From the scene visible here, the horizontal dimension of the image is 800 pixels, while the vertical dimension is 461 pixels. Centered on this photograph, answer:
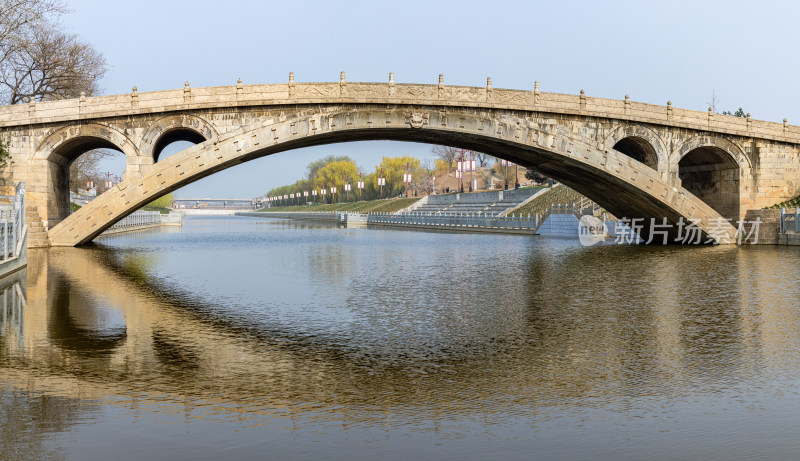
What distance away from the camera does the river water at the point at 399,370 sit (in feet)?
18.0

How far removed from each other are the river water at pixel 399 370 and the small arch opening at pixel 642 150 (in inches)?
974

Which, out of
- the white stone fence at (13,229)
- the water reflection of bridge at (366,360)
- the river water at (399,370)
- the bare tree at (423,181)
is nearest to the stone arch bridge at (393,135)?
the white stone fence at (13,229)

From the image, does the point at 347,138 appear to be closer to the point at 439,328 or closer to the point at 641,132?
the point at 641,132

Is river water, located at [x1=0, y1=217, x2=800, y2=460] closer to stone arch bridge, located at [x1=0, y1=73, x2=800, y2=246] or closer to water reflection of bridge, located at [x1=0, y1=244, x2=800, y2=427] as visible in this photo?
water reflection of bridge, located at [x1=0, y1=244, x2=800, y2=427]

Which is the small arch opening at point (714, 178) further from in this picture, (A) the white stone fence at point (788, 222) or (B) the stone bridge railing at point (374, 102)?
(A) the white stone fence at point (788, 222)

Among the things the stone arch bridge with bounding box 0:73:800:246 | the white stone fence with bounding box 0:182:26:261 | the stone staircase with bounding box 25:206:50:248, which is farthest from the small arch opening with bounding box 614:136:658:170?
the white stone fence with bounding box 0:182:26:261

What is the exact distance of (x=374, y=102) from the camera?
36.4 m

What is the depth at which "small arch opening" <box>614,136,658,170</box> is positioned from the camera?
133ft

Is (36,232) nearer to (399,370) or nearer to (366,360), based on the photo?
(366,360)

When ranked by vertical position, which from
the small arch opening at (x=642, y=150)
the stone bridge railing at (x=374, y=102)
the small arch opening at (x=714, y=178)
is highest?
the stone bridge railing at (x=374, y=102)

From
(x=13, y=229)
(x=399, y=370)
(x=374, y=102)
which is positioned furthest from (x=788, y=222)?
(x=399, y=370)

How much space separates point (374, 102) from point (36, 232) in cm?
1682

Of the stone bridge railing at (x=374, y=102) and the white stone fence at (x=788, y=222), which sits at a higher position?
the stone bridge railing at (x=374, y=102)

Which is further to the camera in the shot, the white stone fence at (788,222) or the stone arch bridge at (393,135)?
the white stone fence at (788,222)
